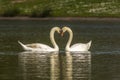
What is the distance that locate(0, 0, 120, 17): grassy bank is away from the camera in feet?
385

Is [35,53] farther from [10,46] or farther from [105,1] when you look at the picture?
[105,1]

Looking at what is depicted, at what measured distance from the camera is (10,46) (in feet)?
178

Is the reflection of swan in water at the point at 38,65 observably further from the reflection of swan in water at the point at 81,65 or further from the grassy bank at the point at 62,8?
the grassy bank at the point at 62,8

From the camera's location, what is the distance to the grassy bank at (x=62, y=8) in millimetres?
117412

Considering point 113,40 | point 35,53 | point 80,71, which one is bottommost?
point 113,40

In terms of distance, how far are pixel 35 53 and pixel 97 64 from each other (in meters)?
8.14

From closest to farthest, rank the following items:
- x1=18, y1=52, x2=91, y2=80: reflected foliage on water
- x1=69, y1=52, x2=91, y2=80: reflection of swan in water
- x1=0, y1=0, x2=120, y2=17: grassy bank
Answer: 1. x1=18, y1=52, x2=91, y2=80: reflected foliage on water
2. x1=69, y1=52, x2=91, y2=80: reflection of swan in water
3. x1=0, y1=0, x2=120, y2=17: grassy bank

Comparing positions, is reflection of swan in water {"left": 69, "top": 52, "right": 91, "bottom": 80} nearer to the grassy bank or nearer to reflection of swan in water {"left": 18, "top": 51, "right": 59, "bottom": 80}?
reflection of swan in water {"left": 18, "top": 51, "right": 59, "bottom": 80}

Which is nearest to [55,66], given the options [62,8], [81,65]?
[81,65]

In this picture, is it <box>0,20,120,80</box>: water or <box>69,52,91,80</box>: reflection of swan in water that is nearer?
<box>0,20,120,80</box>: water

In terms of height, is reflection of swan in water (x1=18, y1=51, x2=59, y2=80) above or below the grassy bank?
above

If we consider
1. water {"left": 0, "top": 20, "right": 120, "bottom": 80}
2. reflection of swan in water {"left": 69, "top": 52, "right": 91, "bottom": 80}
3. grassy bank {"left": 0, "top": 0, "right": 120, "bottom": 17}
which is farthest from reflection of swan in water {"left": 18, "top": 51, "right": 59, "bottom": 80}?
grassy bank {"left": 0, "top": 0, "right": 120, "bottom": 17}

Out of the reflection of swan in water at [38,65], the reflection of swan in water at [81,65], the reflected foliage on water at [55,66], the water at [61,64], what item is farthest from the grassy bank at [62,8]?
the reflected foliage on water at [55,66]

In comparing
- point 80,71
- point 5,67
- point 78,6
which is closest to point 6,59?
point 5,67
